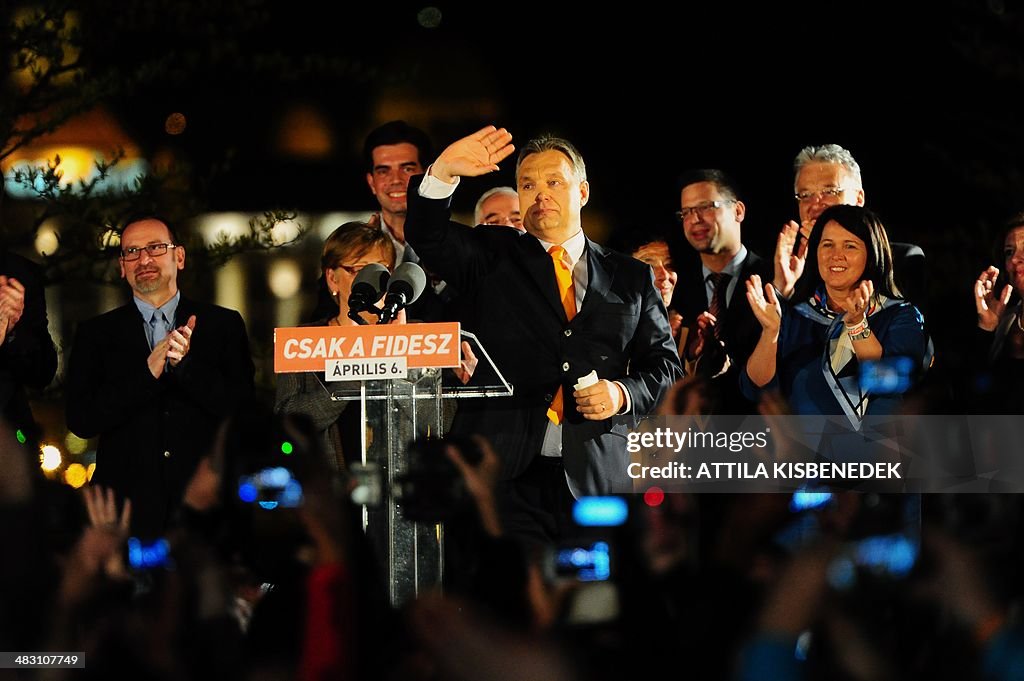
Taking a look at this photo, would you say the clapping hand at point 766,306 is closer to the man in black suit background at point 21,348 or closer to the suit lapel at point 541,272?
the suit lapel at point 541,272

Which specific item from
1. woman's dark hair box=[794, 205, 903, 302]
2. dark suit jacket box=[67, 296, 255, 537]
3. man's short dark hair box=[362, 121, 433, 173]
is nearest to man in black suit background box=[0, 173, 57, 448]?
dark suit jacket box=[67, 296, 255, 537]

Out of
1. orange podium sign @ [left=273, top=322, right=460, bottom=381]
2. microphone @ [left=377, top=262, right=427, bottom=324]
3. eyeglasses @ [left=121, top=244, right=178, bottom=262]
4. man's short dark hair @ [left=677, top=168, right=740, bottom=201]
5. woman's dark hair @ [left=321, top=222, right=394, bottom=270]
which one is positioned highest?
man's short dark hair @ [left=677, top=168, right=740, bottom=201]

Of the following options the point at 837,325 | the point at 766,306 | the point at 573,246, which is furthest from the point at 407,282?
the point at 837,325

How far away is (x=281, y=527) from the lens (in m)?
4.12

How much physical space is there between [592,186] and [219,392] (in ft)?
6.47

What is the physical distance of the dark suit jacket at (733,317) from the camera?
5.19 m

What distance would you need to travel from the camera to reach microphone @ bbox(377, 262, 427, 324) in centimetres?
412

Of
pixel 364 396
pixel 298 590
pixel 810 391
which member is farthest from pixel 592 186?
pixel 298 590

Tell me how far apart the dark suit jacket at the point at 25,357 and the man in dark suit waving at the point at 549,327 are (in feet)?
4.72

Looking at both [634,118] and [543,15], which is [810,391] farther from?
[543,15]

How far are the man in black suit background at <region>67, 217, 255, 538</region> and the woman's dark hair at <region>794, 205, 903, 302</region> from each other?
1.97 m

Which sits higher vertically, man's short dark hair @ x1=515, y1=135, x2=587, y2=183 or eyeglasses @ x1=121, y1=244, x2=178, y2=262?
man's short dark hair @ x1=515, y1=135, x2=587, y2=183

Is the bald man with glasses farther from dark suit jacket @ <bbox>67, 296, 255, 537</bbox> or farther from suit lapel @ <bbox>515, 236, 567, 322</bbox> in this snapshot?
dark suit jacket @ <bbox>67, 296, 255, 537</bbox>

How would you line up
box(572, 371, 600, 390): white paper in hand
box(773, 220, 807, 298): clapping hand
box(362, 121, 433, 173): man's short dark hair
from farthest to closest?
box(362, 121, 433, 173): man's short dark hair, box(773, 220, 807, 298): clapping hand, box(572, 371, 600, 390): white paper in hand
